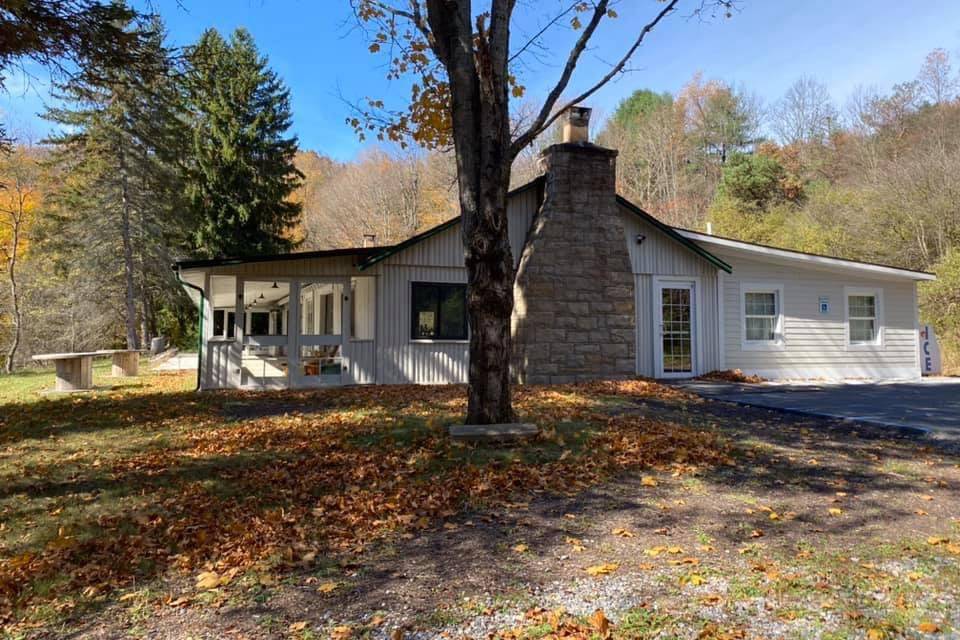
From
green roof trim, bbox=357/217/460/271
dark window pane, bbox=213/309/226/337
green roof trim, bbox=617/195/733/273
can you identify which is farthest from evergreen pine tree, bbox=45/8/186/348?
green roof trim, bbox=617/195/733/273

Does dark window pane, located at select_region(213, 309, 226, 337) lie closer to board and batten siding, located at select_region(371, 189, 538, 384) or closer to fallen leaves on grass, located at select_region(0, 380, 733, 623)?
board and batten siding, located at select_region(371, 189, 538, 384)

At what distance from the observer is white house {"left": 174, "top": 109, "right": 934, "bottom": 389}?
11578 millimetres

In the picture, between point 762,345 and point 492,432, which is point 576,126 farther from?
point 492,432

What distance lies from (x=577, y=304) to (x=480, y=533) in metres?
8.50

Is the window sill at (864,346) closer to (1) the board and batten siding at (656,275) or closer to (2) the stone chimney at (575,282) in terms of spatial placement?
(1) the board and batten siding at (656,275)

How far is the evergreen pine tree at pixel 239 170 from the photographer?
2538 cm

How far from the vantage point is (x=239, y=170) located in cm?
2570

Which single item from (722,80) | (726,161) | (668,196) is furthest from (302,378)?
(722,80)

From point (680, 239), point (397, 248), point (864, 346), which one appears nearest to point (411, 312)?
point (397, 248)

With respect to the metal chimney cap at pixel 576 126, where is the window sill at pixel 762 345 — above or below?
below

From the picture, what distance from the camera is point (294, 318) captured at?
11.5 m

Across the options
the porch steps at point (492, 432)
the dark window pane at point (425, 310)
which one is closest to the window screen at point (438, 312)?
the dark window pane at point (425, 310)

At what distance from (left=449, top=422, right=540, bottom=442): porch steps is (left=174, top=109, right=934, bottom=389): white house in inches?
220

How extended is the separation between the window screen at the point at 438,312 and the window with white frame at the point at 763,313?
6801 mm
